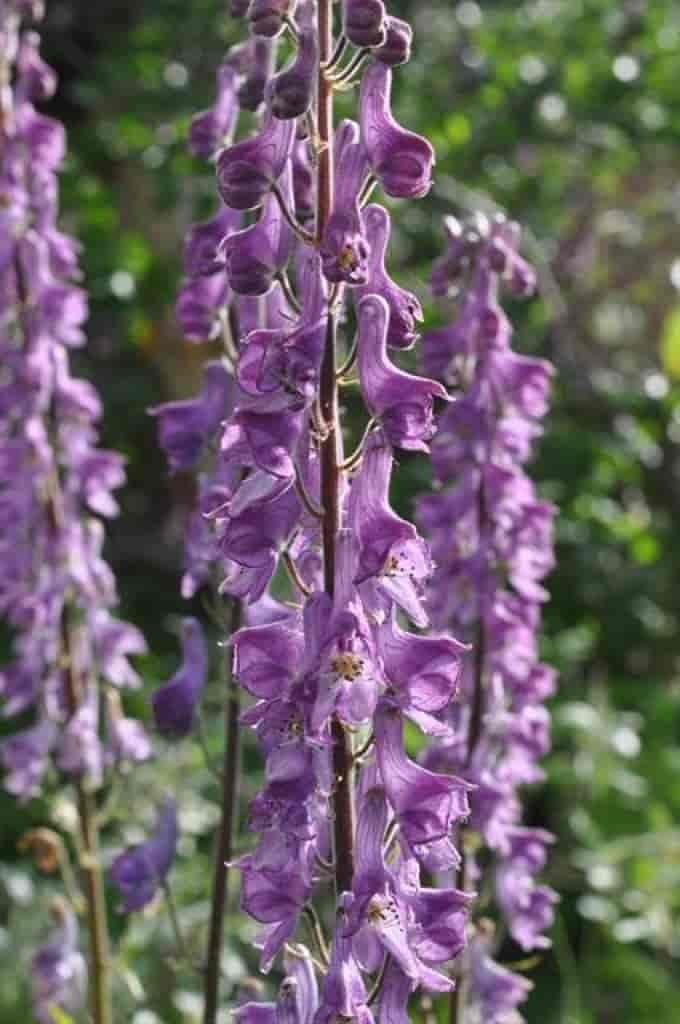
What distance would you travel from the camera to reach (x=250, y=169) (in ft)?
5.18

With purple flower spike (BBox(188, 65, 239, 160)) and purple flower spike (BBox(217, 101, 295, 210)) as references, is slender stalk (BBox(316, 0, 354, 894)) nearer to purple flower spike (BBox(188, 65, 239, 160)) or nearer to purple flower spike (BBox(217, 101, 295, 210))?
purple flower spike (BBox(217, 101, 295, 210))

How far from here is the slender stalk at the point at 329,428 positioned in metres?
1.56

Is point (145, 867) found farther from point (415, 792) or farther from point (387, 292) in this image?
point (387, 292)

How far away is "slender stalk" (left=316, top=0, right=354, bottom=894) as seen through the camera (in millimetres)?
1557

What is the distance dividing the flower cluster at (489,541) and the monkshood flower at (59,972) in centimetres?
83

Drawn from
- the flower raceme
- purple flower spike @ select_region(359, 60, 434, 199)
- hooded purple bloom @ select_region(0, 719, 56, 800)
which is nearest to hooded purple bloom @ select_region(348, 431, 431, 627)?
the flower raceme

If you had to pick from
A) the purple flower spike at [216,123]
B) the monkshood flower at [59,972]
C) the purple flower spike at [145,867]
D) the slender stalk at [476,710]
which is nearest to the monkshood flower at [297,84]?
the purple flower spike at [216,123]

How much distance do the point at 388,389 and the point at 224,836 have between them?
98 centimetres

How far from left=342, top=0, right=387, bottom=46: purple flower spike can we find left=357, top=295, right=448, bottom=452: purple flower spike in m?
0.25

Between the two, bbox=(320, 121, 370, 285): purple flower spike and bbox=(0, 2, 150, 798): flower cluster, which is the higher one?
bbox=(320, 121, 370, 285): purple flower spike

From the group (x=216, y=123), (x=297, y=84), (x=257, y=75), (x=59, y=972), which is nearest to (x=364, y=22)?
(x=297, y=84)

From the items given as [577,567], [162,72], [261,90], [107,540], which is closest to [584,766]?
[577,567]

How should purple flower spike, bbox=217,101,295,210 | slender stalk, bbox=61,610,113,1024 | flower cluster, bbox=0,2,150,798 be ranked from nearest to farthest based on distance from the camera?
purple flower spike, bbox=217,101,295,210 < slender stalk, bbox=61,610,113,1024 < flower cluster, bbox=0,2,150,798

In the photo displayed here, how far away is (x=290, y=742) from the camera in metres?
1.55
